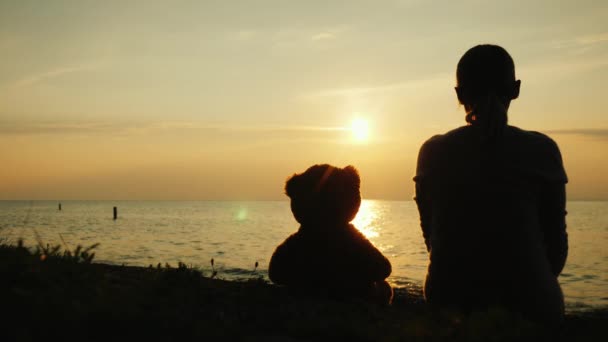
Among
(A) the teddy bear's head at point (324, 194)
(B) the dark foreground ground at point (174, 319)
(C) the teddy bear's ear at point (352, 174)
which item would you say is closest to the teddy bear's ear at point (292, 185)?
(A) the teddy bear's head at point (324, 194)

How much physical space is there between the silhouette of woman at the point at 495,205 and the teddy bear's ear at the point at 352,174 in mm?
1744

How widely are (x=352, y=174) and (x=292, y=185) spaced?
0.62 m

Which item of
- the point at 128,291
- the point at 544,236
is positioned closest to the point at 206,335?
the point at 128,291

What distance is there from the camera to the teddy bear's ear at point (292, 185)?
5.08 m

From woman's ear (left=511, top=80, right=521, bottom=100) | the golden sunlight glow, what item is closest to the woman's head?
woman's ear (left=511, top=80, right=521, bottom=100)

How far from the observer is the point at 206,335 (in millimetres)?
2723

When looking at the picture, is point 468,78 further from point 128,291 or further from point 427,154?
point 128,291

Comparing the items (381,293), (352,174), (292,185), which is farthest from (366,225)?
(292,185)

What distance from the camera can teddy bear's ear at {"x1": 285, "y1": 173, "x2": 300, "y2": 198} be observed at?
5.08 m

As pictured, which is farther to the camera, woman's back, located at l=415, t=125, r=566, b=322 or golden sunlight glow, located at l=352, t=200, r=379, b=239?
golden sunlight glow, located at l=352, t=200, r=379, b=239

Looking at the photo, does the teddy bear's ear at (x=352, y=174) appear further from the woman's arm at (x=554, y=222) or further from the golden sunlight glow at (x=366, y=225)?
the woman's arm at (x=554, y=222)

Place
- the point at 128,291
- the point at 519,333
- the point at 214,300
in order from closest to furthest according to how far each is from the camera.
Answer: the point at 519,333 < the point at 128,291 < the point at 214,300

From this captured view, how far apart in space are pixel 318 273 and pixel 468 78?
2461 millimetres

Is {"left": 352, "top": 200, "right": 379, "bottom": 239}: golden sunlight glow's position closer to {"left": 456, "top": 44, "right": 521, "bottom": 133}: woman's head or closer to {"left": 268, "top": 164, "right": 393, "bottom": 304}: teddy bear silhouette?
{"left": 268, "top": 164, "right": 393, "bottom": 304}: teddy bear silhouette
